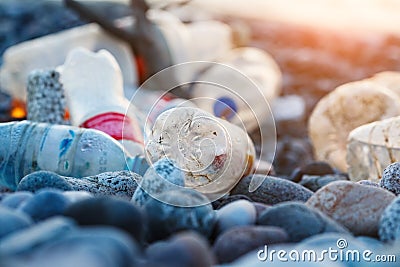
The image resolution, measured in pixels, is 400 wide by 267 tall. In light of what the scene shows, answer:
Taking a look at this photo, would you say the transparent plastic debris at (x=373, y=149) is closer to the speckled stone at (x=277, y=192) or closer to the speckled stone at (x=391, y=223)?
the speckled stone at (x=277, y=192)

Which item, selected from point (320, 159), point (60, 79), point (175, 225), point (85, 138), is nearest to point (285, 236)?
point (175, 225)

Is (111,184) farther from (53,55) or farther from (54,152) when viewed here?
(53,55)

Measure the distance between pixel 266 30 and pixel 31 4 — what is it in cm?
154

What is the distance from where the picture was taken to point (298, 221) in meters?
0.98

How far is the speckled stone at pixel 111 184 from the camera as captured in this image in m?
1.29

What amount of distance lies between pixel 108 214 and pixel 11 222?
108 mm

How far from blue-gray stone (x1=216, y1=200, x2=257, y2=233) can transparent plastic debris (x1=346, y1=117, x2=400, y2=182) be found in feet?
3.09

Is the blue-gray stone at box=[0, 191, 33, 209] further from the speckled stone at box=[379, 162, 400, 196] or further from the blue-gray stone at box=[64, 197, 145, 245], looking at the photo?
the speckled stone at box=[379, 162, 400, 196]

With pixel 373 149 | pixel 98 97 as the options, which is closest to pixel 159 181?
pixel 373 149

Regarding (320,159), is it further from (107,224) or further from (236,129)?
(107,224)

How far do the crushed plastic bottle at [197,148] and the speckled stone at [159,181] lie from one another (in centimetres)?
6

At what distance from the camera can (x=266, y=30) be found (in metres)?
4.95

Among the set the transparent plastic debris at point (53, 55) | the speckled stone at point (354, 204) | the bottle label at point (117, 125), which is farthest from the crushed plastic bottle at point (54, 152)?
the transparent plastic debris at point (53, 55)

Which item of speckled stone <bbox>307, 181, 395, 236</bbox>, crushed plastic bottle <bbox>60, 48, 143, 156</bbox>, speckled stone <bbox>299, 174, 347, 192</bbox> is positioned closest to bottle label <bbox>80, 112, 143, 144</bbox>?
crushed plastic bottle <bbox>60, 48, 143, 156</bbox>
